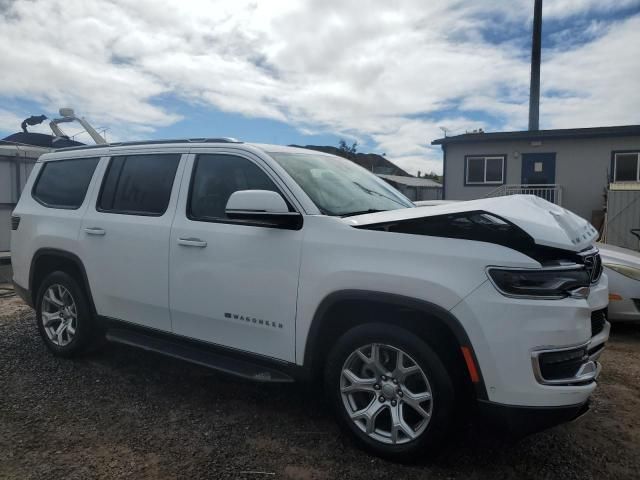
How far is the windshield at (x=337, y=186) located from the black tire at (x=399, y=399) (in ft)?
2.75

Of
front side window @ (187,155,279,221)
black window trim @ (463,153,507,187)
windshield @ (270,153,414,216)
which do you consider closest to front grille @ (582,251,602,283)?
windshield @ (270,153,414,216)

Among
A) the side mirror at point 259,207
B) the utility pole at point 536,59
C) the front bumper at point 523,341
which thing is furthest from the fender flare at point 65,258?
the utility pole at point 536,59

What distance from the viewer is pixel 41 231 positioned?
478 centimetres

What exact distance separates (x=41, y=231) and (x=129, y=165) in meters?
1.17

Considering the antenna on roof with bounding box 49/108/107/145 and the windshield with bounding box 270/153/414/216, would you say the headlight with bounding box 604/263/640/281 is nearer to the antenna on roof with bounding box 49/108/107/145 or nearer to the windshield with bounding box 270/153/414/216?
the windshield with bounding box 270/153/414/216

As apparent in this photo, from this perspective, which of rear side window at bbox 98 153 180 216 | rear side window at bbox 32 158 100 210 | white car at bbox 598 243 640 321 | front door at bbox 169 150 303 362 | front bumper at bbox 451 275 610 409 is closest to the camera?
front bumper at bbox 451 275 610 409

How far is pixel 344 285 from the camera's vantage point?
9.79ft

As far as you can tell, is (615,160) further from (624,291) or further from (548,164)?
(624,291)

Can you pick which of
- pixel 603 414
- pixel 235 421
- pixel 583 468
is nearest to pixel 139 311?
pixel 235 421

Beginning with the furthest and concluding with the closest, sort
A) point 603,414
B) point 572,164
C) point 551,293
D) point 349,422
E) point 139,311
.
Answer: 1. point 572,164
2. point 139,311
3. point 603,414
4. point 349,422
5. point 551,293

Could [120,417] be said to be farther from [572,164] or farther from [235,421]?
[572,164]

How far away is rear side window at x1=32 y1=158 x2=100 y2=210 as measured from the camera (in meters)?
4.68

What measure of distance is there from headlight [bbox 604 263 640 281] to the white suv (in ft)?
8.75

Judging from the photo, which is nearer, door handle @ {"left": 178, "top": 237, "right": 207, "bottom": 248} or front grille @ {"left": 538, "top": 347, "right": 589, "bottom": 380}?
front grille @ {"left": 538, "top": 347, "right": 589, "bottom": 380}
